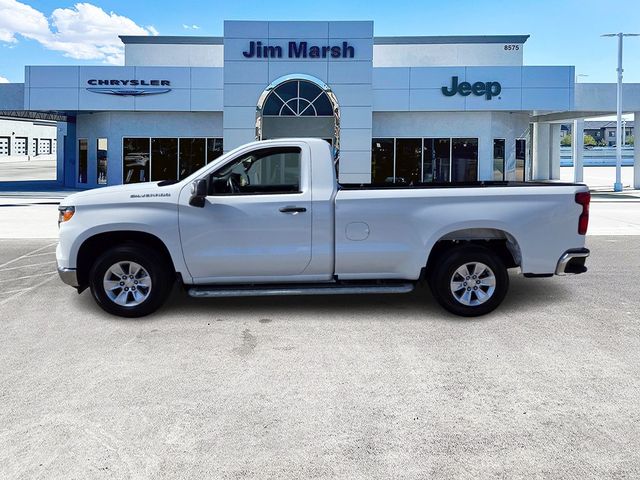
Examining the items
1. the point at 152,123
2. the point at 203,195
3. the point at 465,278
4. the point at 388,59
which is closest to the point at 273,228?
the point at 203,195

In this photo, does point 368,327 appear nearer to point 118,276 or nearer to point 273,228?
point 273,228

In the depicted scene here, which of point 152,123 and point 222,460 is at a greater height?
point 152,123

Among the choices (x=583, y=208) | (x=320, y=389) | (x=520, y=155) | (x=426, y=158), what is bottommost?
(x=320, y=389)

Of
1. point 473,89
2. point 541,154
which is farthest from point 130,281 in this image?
point 541,154

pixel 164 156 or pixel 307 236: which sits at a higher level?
pixel 164 156

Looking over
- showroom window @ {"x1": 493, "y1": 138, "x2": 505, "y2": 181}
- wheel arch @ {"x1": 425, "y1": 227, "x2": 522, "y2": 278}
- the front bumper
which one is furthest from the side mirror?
showroom window @ {"x1": 493, "y1": 138, "x2": 505, "y2": 181}

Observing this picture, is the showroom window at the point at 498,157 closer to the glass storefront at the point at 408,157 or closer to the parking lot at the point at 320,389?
the glass storefront at the point at 408,157

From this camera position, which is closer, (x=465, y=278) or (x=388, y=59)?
(x=465, y=278)

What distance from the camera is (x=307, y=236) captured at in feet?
23.3

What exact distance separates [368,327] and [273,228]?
4.79ft

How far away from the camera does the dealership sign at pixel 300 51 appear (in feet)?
93.9

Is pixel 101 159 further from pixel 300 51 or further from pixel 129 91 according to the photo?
pixel 300 51

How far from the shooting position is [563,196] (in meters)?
7.29

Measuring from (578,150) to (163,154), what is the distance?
2681cm
